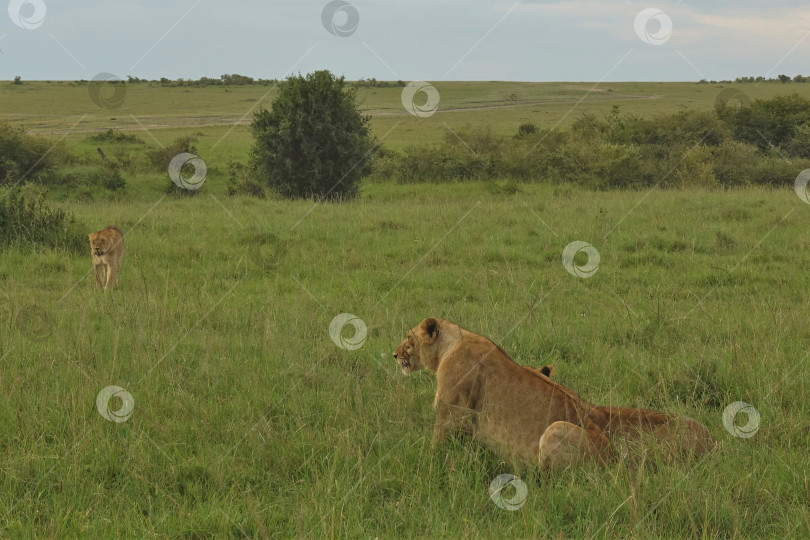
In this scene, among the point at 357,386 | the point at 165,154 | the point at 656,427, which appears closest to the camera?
the point at 656,427

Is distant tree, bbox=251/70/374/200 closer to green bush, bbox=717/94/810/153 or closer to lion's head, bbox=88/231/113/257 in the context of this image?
lion's head, bbox=88/231/113/257

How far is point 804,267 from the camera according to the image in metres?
10.9

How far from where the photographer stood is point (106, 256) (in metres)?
9.72

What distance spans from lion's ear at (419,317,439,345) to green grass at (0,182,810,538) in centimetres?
45

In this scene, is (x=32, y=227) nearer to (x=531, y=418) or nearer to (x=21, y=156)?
(x=531, y=418)

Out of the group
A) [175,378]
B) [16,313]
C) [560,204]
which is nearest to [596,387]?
[175,378]

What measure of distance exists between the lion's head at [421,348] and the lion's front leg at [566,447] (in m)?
1.11

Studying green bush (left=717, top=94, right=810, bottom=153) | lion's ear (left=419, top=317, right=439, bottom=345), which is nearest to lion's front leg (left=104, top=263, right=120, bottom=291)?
lion's ear (left=419, top=317, right=439, bottom=345)

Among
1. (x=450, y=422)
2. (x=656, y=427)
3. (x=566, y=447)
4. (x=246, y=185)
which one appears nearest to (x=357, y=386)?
(x=450, y=422)

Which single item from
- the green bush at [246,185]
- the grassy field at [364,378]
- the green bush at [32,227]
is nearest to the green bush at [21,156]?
the green bush at [246,185]

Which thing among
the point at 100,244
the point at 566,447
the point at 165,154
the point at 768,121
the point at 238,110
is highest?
the point at 238,110

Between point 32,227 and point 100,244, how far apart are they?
10.2ft

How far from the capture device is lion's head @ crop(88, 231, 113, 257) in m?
9.59

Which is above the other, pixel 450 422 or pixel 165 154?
pixel 165 154
